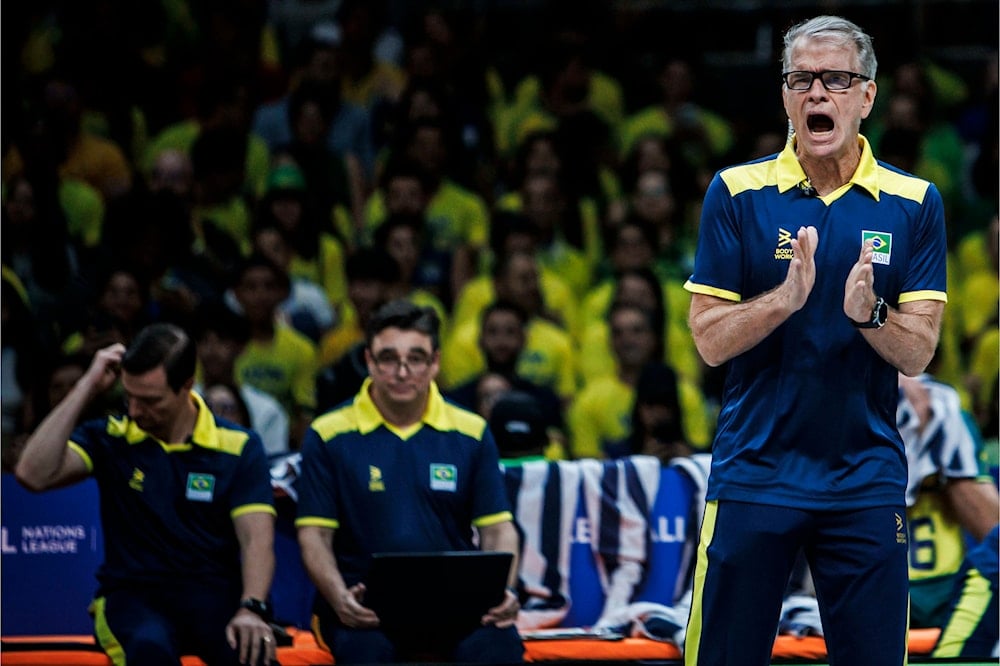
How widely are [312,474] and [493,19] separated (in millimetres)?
6019

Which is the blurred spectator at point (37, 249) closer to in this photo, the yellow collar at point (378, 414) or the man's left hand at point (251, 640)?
the yellow collar at point (378, 414)

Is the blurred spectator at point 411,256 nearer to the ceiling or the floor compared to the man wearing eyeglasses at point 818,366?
nearer to the ceiling

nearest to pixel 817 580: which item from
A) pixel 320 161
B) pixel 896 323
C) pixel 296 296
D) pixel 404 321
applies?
pixel 896 323

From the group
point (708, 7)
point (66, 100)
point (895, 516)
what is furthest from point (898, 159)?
point (895, 516)

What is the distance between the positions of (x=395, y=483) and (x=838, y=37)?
2.72 meters

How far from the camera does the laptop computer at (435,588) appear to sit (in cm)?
496

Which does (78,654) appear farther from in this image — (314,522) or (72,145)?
(72,145)

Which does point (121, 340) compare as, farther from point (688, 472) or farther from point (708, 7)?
point (708, 7)

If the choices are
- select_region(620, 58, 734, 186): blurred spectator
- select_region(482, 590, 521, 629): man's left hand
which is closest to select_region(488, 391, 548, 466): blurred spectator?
select_region(482, 590, 521, 629): man's left hand

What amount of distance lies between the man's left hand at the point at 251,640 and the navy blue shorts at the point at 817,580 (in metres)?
2.09

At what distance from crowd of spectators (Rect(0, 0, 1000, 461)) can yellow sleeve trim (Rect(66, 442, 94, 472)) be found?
119 centimetres

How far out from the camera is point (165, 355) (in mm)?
5227

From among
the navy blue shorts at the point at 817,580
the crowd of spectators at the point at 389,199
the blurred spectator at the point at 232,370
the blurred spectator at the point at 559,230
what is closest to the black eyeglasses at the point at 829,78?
the navy blue shorts at the point at 817,580

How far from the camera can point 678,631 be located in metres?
5.75
